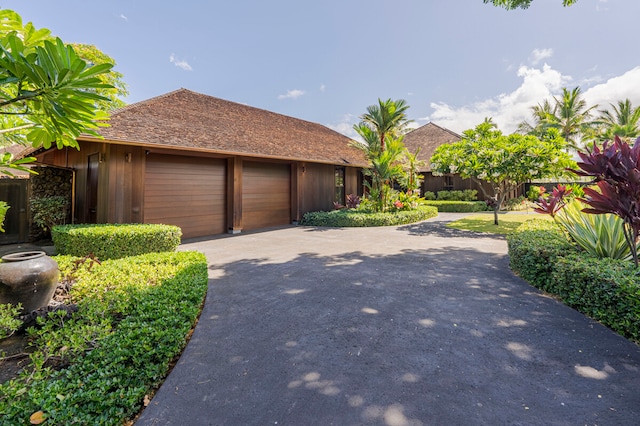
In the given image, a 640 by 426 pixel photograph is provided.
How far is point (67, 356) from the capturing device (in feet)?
8.04

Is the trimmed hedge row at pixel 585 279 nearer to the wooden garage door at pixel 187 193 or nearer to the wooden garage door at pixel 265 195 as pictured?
the wooden garage door at pixel 265 195

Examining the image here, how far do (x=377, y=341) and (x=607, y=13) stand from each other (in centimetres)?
1152

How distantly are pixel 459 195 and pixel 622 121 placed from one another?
2100 cm

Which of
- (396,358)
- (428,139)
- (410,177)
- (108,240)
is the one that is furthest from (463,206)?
(108,240)

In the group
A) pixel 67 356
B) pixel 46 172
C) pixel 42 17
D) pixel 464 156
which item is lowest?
pixel 67 356

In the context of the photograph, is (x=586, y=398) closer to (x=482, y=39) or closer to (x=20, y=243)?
(x=482, y=39)

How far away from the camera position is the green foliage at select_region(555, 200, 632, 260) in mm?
4148

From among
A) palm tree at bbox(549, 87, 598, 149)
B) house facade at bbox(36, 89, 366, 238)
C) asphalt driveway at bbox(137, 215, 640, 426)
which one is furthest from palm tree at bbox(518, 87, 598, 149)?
asphalt driveway at bbox(137, 215, 640, 426)

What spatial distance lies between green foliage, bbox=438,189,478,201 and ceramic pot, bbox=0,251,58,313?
2348 centimetres

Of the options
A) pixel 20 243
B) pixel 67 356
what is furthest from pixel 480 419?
pixel 20 243

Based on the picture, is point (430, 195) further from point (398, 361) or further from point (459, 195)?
point (398, 361)

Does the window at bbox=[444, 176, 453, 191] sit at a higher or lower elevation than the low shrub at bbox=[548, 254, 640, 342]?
higher

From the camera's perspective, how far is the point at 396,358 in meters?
2.67

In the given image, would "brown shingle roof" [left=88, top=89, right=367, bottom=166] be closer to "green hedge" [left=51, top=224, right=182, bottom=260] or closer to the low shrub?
"green hedge" [left=51, top=224, right=182, bottom=260]
